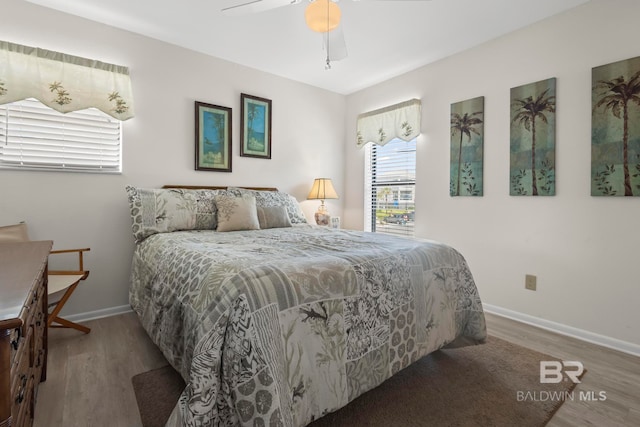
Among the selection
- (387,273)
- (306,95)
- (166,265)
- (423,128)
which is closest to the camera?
(387,273)

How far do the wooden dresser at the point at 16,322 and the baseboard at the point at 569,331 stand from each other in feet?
10.1

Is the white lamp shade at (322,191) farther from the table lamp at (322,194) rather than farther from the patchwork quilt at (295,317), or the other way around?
the patchwork quilt at (295,317)

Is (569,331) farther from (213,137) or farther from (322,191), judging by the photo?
(213,137)

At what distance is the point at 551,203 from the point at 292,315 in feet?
7.74

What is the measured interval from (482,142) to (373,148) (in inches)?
58.6

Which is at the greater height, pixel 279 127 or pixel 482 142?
pixel 279 127

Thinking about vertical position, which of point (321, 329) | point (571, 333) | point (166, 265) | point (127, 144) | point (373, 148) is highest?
point (373, 148)

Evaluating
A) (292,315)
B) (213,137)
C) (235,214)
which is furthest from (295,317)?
(213,137)

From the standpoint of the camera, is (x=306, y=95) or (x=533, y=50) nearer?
(x=533, y=50)

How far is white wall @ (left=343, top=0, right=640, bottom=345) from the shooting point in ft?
7.13

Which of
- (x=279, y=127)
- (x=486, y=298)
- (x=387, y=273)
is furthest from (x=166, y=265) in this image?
→ (x=486, y=298)

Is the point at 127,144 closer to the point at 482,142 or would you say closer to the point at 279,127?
the point at 279,127

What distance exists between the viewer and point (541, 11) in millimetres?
2424

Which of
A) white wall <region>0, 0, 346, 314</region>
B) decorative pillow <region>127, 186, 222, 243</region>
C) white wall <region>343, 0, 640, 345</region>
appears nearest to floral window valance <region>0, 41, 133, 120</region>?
white wall <region>0, 0, 346, 314</region>
